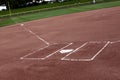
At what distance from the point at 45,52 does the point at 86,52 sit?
2.37 m

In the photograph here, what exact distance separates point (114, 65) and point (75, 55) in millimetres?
→ 2579

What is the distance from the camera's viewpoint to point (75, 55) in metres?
12.2

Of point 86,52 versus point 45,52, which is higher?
point 86,52

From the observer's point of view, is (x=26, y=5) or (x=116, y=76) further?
(x=26, y=5)

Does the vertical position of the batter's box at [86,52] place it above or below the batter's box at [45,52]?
above

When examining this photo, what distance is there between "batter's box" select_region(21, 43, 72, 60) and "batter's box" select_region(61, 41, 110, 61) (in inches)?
42.8

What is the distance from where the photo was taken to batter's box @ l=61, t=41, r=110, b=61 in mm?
11573

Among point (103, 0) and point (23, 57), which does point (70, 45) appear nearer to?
point (23, 57)

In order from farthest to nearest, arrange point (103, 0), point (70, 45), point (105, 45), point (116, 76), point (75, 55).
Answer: point (103, 0)
point (70, 45)
point (105, 45)
point (75, 55)
point (116, 76)

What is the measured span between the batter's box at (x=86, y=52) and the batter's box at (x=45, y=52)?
1087mm

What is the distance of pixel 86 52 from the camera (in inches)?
487

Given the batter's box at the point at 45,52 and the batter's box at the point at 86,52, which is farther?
the batter's box at the point at 45,52

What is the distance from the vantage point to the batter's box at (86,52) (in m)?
11.6

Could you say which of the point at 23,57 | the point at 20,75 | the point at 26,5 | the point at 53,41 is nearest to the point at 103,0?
the point at 26,5
